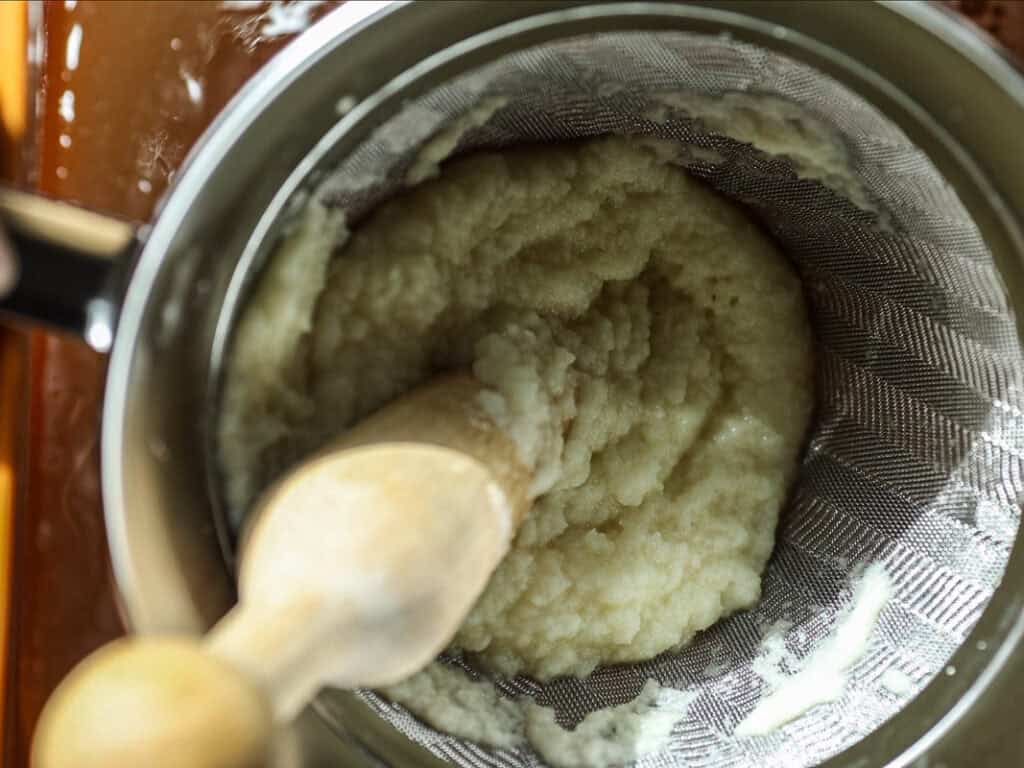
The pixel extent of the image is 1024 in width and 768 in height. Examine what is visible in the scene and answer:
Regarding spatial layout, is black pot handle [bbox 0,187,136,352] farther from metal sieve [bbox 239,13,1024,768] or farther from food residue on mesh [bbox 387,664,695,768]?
food residue on mesh [bbox 387,664,695,768]

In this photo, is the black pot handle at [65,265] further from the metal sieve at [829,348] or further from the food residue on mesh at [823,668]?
the food residue on mesh at [823,668]

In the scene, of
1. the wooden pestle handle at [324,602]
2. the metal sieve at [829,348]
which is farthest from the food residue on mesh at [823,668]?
the wooden pestle handle at [324,602]

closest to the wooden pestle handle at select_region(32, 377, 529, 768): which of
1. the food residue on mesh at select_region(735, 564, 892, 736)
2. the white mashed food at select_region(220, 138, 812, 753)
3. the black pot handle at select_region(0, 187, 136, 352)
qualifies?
the white mashed food at select_region(220, 138, 812, 753)

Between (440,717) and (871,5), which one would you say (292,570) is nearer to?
(440,717)

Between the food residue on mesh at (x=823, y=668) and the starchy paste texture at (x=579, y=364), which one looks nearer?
the starchy paste texture at (x=579, y=364)

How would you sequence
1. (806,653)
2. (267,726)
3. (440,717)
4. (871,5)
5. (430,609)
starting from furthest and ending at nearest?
(806,653), (440,717), (871,5), (430,609), (267,726)

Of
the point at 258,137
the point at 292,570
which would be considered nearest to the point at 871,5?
the point at 258,137
